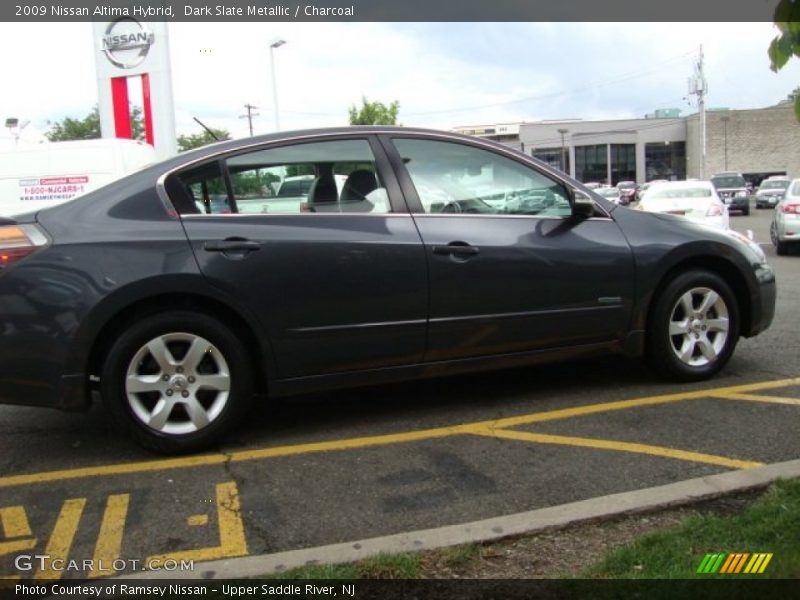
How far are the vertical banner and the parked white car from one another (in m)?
11.4

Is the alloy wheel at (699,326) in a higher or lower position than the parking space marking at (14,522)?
higher

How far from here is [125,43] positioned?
59.0 ft

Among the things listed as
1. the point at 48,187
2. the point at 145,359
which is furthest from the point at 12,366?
the point at 48,187

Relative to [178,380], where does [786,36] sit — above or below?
above

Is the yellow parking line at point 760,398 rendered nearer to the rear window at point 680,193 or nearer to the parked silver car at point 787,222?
the parked silver car at point 787,222

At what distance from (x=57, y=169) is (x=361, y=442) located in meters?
10.2

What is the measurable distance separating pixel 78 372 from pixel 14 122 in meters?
Result: 16.7

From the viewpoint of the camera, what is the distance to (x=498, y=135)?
78.6 m

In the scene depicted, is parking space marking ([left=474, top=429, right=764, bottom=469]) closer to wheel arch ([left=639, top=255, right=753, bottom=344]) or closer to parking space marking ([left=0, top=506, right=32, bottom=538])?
wheel arch ([left=639, top=255, right=753, bottom=344])

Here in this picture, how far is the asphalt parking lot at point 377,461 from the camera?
2.97 m

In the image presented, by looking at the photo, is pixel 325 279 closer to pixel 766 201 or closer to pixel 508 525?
pixel 508 525

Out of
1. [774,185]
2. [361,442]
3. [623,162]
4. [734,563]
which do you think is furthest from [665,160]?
[734,563]

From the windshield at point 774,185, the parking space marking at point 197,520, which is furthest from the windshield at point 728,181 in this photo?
the parking space marking at point 197,520

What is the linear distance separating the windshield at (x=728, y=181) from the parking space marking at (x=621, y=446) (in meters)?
31.6
